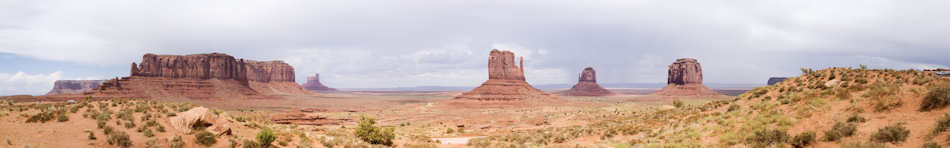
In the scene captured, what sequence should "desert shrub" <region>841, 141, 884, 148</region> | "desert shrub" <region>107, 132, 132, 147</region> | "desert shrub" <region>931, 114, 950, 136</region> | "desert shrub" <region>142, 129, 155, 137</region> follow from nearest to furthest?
"desert shrub" <region>931, 114, 950, 136</region> < "desert shrub" <region>841, 141, 884, 148</region> < "desert shrub" <region>107, 132, 132, 147</region> < "desert shrub" <region>142, 129, 155, 137</region>

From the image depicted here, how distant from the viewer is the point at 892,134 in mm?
10516

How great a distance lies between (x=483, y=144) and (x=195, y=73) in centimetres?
13089

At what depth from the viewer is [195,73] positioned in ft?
399

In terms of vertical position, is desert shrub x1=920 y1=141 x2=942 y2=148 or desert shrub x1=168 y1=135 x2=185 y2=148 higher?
desert shrub x1=920 y1=141 x2=942 y2=148

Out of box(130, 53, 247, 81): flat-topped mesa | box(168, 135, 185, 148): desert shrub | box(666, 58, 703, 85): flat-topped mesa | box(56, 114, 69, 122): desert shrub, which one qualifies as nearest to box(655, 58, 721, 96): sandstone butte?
box(666, 58, 703, 85): flat-topped mesa

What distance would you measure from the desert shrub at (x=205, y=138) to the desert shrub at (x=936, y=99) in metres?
23.3

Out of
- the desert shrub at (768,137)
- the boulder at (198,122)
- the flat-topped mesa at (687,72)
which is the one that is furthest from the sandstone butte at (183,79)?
the flat-topped mesa at (687,72)

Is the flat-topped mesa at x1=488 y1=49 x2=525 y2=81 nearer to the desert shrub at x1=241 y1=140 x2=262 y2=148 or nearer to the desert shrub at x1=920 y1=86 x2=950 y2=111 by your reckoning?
the desert shrub at x1=241 y1=140 x2=262 y2=148

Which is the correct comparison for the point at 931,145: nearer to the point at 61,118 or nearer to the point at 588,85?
the point at 61,118

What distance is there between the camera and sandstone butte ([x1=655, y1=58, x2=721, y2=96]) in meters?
129

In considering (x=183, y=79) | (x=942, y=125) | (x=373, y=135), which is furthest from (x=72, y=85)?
(x=942, y=125)

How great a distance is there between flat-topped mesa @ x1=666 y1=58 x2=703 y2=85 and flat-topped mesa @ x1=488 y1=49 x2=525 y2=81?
210ft

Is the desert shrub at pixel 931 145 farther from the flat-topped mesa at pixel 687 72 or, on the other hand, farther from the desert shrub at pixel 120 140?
the flat-topped mesa at pixel 687 72

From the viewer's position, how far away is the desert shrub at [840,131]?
38.9 feet
